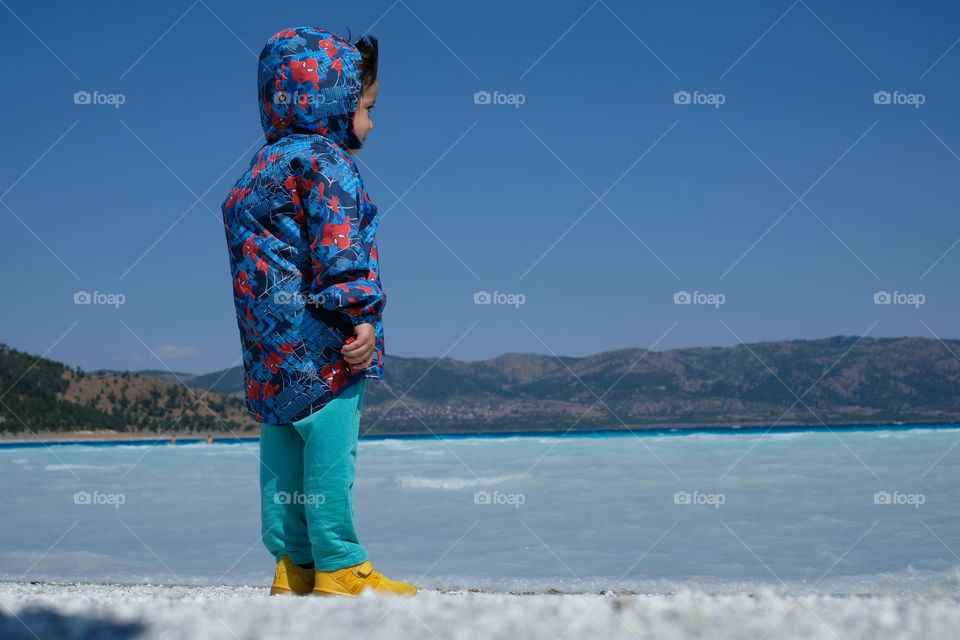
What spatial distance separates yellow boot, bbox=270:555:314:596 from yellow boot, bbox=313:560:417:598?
0.38 ft

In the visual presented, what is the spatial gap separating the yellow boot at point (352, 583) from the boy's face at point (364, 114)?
1.32m

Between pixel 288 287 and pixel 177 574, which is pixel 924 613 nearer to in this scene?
pixel 288 287

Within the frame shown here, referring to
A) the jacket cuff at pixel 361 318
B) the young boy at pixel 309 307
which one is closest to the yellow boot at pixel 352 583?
the young boy at pixel 309 307

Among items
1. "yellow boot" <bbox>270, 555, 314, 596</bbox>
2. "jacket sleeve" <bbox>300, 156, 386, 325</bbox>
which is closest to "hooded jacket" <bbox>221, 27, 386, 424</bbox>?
"jacket sleeve" <bbox>300, 156, 386, 325</bbox>

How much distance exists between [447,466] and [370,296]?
35.1 feet

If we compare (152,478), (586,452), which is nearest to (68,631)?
(152,478)

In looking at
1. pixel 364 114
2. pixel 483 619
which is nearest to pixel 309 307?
pixel 364 114

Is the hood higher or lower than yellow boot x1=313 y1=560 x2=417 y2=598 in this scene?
higher

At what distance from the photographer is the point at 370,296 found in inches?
91.7

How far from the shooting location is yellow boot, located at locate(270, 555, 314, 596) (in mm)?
2531

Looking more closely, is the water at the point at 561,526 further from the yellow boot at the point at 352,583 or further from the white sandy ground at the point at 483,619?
the white sandy ground at the point at 483,619

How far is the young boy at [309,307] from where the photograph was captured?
2.38m

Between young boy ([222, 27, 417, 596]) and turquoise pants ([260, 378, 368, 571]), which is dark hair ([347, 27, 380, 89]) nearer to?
young boy ([222, 27, 417, 596])

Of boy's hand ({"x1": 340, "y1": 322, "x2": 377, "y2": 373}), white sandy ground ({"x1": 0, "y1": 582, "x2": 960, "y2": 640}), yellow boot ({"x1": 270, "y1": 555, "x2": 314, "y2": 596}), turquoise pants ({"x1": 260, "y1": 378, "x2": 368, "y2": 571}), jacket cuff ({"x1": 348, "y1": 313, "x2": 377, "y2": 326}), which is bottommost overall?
yellow boot ({"x1": 270, "y1": 555, "x2": 314, "y2": 596})
